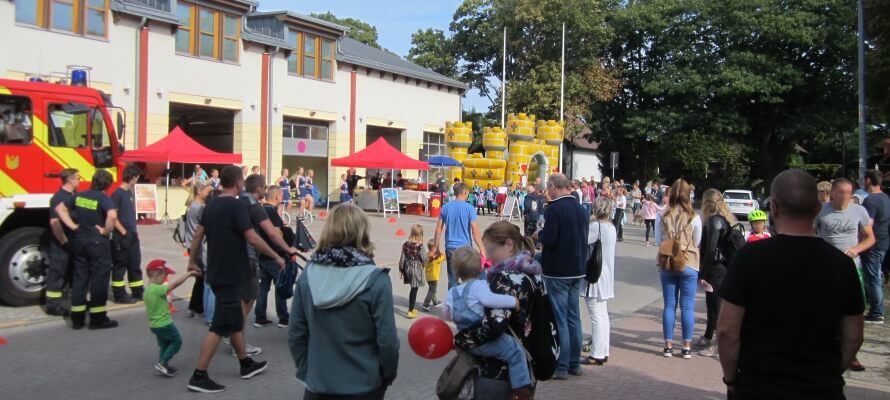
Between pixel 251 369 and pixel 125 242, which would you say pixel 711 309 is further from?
pixel 125 242

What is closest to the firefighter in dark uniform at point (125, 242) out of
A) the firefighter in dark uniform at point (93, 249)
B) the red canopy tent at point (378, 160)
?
the firefighter in dark uniform at point (93, 249)

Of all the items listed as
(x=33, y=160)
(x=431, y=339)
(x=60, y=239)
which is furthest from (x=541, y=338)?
(x=33, y=160)

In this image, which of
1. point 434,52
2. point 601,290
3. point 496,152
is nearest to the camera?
point 601,290

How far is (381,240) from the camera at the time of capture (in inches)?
711

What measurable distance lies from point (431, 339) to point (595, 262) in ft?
11.3

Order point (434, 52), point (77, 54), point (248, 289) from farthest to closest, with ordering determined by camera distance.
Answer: point (434, 52) < point (77, 54) < point (248, 289)

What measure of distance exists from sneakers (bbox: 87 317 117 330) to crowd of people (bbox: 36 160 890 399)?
1cm

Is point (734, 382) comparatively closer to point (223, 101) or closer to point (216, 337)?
point (216, 337)

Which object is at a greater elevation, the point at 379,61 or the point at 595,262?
the point at 379,61

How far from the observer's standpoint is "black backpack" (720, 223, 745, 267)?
700cm

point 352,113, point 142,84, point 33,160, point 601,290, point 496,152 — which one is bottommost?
point 601,290

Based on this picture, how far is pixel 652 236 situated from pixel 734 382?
1869 centimetres

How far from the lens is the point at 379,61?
112 feet

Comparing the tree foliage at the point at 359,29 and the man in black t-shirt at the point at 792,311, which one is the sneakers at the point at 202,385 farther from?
the tree foliage at the point at 359,29
